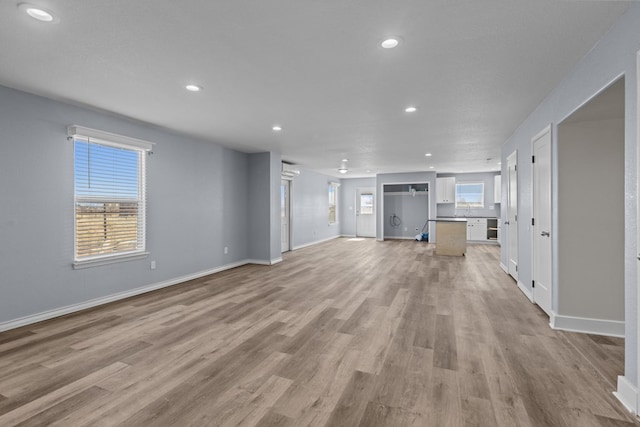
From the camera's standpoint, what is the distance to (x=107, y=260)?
3977 millimetres

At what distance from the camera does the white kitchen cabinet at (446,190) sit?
10.3m

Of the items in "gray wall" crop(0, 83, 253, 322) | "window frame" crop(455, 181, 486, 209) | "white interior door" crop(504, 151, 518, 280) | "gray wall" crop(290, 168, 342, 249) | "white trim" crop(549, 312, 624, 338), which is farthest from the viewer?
"window frame" crop(455, 181, 486, 209)

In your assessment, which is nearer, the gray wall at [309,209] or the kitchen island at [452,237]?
the kitchen island at [452,237]

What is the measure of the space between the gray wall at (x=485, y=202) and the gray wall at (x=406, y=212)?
2.47 feet

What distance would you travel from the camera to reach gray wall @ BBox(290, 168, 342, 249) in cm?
881

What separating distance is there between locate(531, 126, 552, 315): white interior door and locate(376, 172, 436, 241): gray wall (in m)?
6.52

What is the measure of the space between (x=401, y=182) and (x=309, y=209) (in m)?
3.44

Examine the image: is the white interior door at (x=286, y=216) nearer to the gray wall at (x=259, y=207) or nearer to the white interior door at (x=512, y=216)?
the gray wall at (x=259, y=207)

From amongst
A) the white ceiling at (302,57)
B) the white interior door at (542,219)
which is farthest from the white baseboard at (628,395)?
the white ceiling at (302,57)

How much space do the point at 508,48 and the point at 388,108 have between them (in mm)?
1532

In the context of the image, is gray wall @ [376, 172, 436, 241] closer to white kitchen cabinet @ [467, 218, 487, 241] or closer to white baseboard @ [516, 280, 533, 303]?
white kitchen cabinet @ [467, 218, 487, 241]

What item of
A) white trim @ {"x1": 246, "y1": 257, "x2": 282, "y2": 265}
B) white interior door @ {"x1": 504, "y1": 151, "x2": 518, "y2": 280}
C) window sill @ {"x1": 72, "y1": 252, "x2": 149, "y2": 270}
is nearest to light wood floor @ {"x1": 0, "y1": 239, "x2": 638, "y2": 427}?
window sill @ {"x1": 72, "y1": 252, "x2": 149, "y2": 270}

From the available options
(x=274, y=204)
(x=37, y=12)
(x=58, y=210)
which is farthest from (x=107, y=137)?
(x=274, y=204)

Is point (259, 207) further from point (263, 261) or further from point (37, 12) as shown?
point (37, 12)
